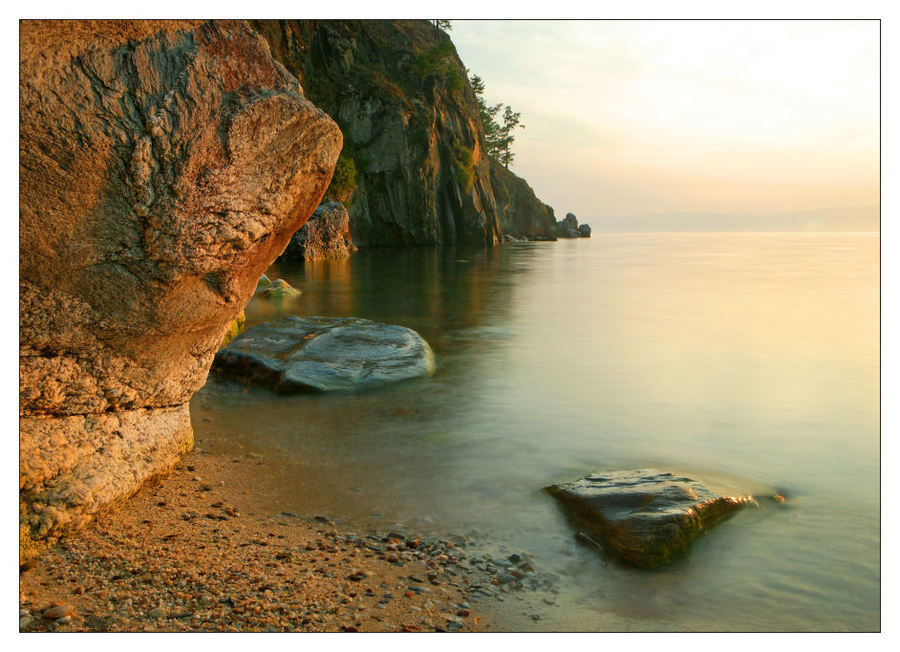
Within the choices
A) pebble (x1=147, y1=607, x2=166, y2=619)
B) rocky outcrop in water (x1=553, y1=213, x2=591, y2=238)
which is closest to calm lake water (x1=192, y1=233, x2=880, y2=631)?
pebble (x1=147, y1=607, x2=166, y2=619)

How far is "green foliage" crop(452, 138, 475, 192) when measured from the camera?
5612 centimetres

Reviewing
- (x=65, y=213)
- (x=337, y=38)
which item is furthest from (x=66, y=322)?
(x=337, y=38)

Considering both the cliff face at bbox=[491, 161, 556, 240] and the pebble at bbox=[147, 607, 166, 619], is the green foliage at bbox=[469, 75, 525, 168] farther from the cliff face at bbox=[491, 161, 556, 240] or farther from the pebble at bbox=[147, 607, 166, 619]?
the pebble at bbox=[147, 607, 166, 619]

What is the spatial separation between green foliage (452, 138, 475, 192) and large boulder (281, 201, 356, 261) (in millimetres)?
22170

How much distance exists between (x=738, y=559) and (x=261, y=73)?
4411mm

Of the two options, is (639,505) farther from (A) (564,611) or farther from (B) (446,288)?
(B) (446,288)

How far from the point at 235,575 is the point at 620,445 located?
13.4ft

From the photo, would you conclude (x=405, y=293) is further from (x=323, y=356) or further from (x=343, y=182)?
(x=343, y=182)

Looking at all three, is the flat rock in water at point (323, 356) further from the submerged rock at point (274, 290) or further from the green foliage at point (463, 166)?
the green foliage at point (463, 166)

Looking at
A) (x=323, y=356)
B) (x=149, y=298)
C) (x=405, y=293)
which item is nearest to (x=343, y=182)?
(x=405, y=293)

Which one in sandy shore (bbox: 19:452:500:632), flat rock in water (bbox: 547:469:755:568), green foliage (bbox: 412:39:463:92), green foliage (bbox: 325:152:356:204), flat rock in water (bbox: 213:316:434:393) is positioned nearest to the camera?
sandy shore (bbox: 19:452:500:632)

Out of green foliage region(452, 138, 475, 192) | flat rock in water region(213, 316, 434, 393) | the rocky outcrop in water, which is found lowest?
flat rock in water region(213, 316, 434, 393)

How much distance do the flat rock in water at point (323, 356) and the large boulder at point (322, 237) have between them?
1985cm

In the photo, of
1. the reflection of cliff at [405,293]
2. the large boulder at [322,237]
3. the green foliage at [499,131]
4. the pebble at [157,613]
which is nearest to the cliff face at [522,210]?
the green foliage at [499,131]
